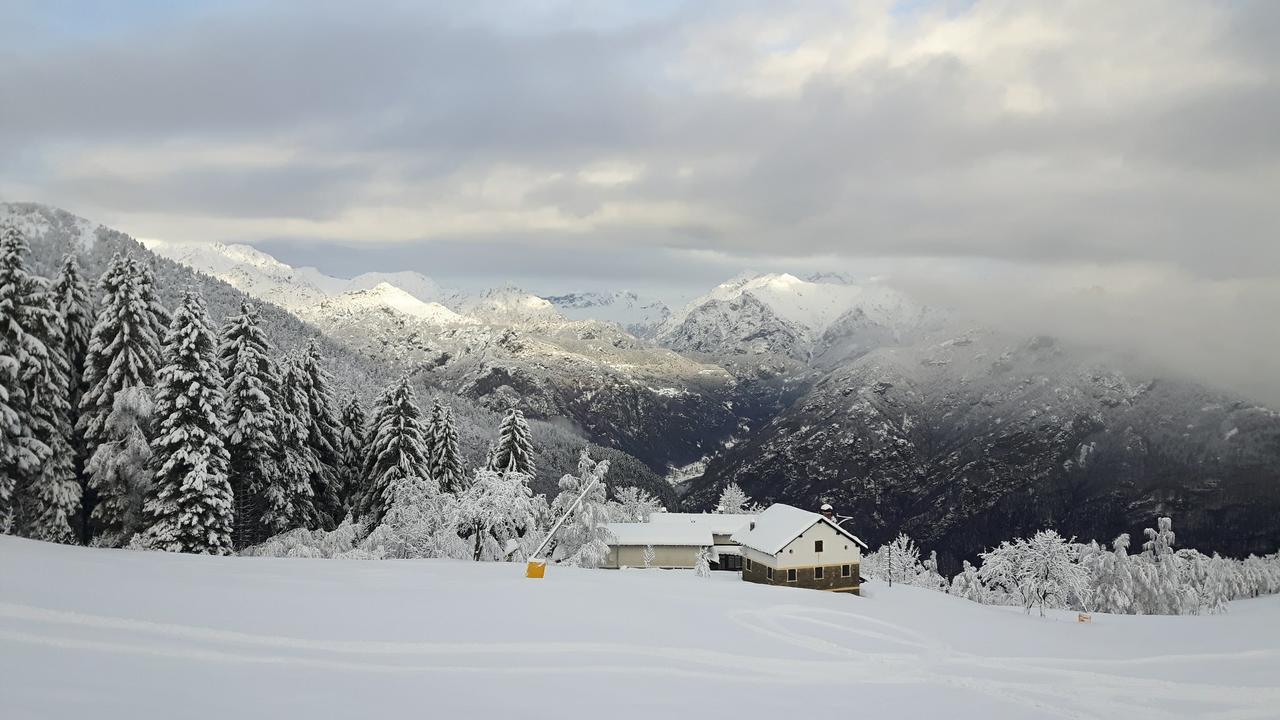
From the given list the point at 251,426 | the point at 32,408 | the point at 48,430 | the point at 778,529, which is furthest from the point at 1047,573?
the point at 32,408

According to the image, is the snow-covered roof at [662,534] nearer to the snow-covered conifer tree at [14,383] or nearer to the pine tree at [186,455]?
the pine tree at [186,455]

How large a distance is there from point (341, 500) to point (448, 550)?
10.6m

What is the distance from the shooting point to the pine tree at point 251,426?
4297 cm

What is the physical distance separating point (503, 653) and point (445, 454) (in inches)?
1634

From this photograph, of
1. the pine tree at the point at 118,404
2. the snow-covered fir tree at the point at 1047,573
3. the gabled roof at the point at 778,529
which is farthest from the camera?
the snow-covered fir tree at the point at 1047,573

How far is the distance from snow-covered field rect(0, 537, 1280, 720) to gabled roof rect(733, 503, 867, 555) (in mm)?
21377

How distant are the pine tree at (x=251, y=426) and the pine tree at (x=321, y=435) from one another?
3.96 metres

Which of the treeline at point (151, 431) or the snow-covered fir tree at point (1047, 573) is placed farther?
the snow-covered fir tree at point (1047, 573)

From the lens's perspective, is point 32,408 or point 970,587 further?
point 970,587

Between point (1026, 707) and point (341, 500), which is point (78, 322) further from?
point (1026, 707)

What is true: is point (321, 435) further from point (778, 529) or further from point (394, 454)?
point (778, 529)

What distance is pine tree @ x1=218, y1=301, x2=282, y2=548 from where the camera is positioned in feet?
141

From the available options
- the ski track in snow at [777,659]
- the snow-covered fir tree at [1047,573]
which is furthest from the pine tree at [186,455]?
the snow-covered fir tree at [1047,573]

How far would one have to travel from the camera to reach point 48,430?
36.1m
